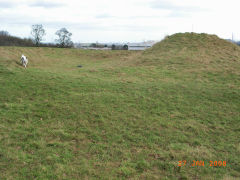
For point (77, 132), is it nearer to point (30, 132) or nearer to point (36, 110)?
point (30, 132)

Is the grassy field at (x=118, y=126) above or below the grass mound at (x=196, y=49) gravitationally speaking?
below

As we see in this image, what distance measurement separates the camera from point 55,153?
451 cm

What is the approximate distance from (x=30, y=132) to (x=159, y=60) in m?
12.0

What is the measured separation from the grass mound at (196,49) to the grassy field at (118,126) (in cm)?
480

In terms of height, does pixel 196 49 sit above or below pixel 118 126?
above

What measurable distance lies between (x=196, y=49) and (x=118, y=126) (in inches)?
551

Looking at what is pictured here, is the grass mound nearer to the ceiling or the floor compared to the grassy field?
nearer to the ceiling

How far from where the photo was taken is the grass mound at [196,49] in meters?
15.6

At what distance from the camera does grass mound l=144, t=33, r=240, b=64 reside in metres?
15.6

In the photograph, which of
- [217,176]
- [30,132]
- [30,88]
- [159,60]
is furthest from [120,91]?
[159,60]

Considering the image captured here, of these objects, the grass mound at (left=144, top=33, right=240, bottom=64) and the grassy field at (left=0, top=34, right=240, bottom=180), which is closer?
the grassy field at (left=0, top=34, right=240, bottom=180)

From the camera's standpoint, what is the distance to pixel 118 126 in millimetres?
5859

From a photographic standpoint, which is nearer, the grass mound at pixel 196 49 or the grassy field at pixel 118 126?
the grassy field at pixel 118 126

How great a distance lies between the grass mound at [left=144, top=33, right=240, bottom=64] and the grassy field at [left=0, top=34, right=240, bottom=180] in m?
4.80
